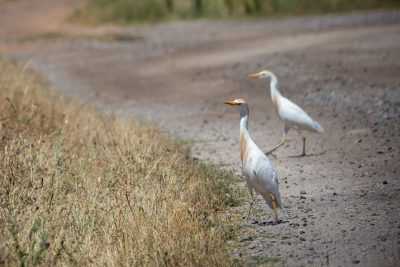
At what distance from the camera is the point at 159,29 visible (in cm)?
2739

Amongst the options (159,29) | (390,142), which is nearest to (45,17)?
(159,29)

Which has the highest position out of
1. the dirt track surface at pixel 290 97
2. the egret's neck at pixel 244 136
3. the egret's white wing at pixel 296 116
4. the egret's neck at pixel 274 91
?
the egret's neck at pixel 244 136

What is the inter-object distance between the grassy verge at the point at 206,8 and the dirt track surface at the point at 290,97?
58.5 inches

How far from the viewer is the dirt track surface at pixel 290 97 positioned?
23.0ft

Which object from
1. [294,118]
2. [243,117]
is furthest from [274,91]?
[243,117]

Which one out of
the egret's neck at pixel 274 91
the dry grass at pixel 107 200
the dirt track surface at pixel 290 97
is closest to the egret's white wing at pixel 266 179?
the dirt track surface at pixel 290 97

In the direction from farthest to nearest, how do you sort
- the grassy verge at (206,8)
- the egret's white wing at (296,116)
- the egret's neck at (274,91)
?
the grassy verge at (206,8)
the egret's neck at (274,91)
the egret's white wing at (296,116)

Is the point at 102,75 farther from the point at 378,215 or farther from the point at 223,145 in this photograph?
the point at 378,215

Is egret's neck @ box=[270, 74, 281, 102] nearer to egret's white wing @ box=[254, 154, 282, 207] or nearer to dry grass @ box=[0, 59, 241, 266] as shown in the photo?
dry grass @ box=[0, 59, 241, 266]

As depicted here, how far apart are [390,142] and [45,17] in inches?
900

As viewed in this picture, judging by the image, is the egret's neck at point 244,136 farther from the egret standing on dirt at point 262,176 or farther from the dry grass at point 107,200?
the dry grass at point 107,200

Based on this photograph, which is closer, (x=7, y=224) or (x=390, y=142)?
(x=7, y=224)

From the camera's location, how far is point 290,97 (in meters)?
14.5

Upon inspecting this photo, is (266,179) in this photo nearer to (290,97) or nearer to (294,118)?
(294,118)
